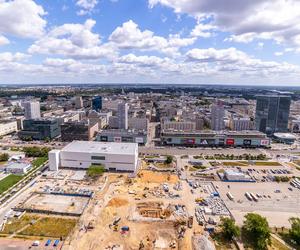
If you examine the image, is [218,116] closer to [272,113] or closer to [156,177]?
[272,113]

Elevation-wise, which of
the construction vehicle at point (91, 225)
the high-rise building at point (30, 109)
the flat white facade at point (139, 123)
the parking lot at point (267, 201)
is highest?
the high-rise building at point (30, 109)

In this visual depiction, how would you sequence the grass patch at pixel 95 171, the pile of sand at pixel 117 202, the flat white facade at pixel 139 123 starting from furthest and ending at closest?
the flat white facade at pixel 139 123
the grass patch at pixel 95 171
the pile of sand at pixel 117 202

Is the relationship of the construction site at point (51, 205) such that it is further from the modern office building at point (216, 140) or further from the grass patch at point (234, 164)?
the modern office building at point (216, 140)

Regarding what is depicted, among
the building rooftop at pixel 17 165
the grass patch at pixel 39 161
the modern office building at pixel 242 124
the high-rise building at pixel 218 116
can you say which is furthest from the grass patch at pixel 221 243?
the modern office building at pixel 242 124

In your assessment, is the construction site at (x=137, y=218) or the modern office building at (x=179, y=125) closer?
the construction site at (x=137, y=218)

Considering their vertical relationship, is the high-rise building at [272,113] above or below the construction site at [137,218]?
above

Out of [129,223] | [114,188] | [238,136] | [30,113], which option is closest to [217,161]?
[238,136]
